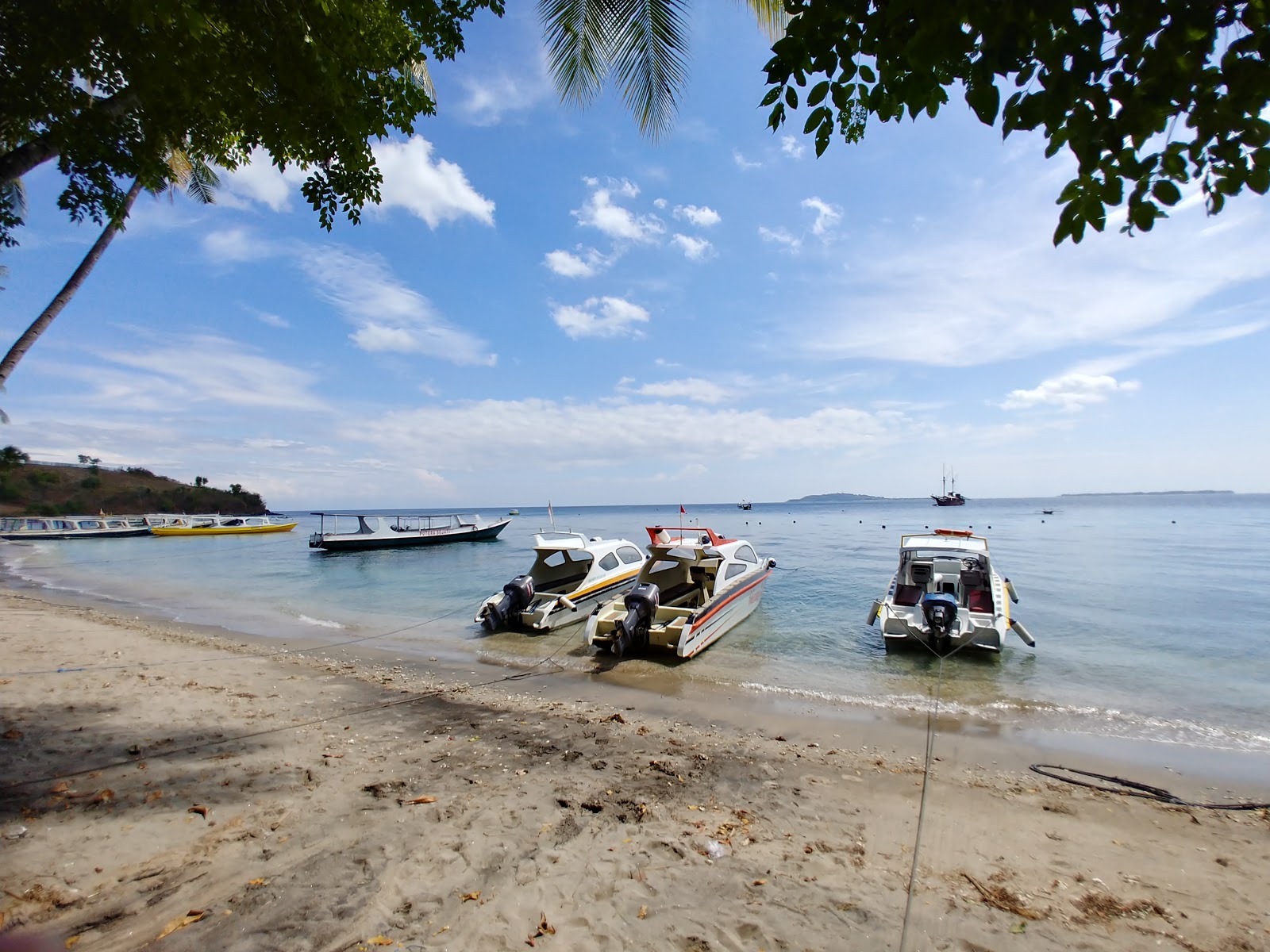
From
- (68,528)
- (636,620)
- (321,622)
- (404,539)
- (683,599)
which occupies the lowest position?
(321,622)

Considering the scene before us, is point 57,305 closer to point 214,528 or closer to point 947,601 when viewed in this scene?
point 947,601

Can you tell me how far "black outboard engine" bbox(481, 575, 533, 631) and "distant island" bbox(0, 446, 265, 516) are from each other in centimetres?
8529

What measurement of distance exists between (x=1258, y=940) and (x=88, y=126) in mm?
10084

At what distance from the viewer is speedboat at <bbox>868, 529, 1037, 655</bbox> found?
11070 mm

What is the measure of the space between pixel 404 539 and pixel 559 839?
131 ft

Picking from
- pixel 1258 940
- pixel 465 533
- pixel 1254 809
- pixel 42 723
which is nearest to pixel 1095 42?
pixel 1258 940

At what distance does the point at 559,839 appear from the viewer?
4098 mm

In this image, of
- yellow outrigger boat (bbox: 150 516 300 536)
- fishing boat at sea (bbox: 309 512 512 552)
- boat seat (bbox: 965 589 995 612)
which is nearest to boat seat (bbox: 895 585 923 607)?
boat seat (bbox: 965 589 995 612)

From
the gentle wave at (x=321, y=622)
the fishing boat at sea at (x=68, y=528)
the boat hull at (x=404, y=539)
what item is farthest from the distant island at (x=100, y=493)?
the gentle wave at (x=321, y=622)

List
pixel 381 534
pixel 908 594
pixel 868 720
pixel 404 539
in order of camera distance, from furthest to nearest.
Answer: pixel 404 539 < pixel 381 534 < pixel 908 594 < pixel 868 720

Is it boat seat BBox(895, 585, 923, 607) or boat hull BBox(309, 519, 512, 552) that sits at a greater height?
boat seat BBox(895, 585, 923, 607)

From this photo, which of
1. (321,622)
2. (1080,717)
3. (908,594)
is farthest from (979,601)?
(321,622)

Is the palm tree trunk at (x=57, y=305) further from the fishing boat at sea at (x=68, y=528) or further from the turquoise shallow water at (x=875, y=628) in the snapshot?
the fishing boat at sea at (x=68, y=528)

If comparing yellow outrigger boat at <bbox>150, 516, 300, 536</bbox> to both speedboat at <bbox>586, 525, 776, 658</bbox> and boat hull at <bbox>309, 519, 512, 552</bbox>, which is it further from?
speedboat at <bbox>586, 525, 776, 658</bbox>
